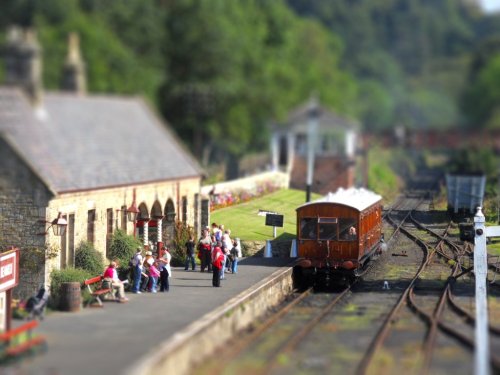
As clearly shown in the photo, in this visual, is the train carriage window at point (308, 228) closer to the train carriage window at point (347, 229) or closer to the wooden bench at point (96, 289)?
the train carriage window at point (347, 229)

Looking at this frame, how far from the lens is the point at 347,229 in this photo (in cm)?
3581

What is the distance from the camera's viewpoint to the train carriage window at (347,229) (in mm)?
35688

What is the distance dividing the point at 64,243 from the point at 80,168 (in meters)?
4.07

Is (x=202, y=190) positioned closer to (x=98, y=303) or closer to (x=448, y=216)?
(x=448, y=216)

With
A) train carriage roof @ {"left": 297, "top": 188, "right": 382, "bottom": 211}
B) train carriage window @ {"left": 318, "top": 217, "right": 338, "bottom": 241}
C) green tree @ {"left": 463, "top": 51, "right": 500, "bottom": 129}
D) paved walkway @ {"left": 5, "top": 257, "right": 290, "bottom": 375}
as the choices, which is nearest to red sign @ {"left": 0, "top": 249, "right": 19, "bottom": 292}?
paved walkway @ {"left": 5, "top": 257, "right": 290, "bottom": 375}

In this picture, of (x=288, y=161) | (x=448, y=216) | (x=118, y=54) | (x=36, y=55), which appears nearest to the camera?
(x=448, y=216)

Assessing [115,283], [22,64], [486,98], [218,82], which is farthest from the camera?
[486,98]

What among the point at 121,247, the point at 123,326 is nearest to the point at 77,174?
the point at 121,247

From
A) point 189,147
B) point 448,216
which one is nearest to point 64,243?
point 448,216

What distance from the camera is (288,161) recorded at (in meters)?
72.2

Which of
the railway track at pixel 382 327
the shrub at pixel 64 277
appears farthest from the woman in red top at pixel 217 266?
the shrub at pixel 64 277

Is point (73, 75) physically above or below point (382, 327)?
above

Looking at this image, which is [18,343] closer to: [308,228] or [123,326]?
[123,326]

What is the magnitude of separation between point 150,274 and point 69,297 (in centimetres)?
433
